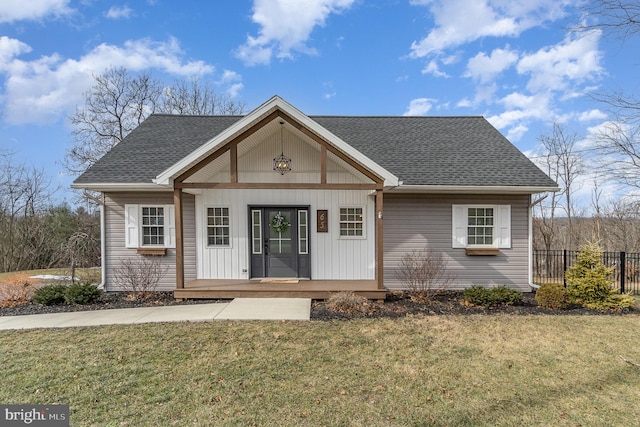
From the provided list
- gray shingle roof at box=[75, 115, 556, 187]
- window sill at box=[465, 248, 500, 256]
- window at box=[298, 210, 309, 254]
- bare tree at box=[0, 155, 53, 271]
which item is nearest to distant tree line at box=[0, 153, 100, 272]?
bare tree at box=[0, 155, 53, 271]

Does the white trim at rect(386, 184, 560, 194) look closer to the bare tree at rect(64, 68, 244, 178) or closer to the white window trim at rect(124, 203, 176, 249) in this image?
the white window trim at rect(124, 203, 176, 249)

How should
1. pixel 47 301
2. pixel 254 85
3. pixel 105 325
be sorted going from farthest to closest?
pixel 254 85 < pixel 47 301 < pixel 105 325

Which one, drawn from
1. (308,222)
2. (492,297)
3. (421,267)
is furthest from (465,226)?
(308,222)

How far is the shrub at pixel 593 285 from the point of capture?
6.76 metres

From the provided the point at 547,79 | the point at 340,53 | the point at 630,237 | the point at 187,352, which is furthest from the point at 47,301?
the point at 630,237

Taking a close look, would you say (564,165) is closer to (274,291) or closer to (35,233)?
(274,291)

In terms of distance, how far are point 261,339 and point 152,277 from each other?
4.69 m

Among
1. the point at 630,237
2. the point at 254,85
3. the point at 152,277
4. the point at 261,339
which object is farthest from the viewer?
the point at 630,237

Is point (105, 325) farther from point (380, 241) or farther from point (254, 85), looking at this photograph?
point (254, 85)

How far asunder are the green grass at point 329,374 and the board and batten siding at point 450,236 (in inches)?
106

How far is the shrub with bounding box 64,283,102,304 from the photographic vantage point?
7.00m

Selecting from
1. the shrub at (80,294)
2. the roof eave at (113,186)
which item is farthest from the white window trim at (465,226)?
the shrub at (80,294)

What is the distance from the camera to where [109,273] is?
27.6ft

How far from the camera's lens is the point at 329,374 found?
387cm
